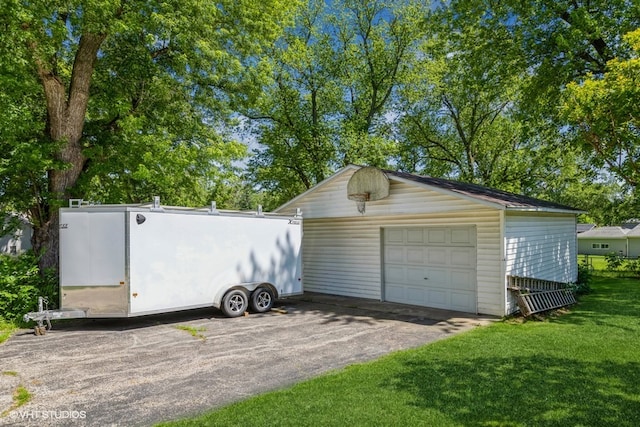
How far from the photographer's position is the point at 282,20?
1536 cm

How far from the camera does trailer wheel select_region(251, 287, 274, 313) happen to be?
32.1 feet

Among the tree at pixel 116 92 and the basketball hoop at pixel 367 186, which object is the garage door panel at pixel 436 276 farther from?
the tree at pixel 116 92

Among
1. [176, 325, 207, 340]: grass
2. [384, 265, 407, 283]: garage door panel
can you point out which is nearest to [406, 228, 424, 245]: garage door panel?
[384, 265, 407, 283]: garage door panel

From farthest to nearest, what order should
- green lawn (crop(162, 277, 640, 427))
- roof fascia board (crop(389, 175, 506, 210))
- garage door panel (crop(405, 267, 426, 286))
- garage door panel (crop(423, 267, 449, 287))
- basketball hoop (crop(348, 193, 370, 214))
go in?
basketball hoop (crop(348, 193, 370, 214)) → garage door panel (crop(405, 267, 426, 286)) → garage door panel (crop(423, 267, 449, 287)) → roof fascia board (crop(389, 175, 506, 210)) → green lawn (crop(162, 277, 640, 427))

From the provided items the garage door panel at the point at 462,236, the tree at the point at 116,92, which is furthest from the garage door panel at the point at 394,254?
the tree at the point at 116,92

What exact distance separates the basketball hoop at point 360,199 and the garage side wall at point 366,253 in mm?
679

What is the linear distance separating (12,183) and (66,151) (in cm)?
227

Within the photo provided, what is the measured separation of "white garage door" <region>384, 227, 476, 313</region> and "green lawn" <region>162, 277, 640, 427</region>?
2.72 meters

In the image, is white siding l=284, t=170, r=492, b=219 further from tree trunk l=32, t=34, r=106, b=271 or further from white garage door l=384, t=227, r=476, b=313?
tree trunk l=32, t=34, r=106, b=271

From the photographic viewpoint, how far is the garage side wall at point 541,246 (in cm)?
924

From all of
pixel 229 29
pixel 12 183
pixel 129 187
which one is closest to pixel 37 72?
pixel 12 183

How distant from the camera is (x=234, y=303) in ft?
30.9

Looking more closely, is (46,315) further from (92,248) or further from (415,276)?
(415,276)

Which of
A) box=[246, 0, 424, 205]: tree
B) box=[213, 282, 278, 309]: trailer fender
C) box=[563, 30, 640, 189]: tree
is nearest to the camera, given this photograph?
box=[563, 30, 640, 189]: tree
